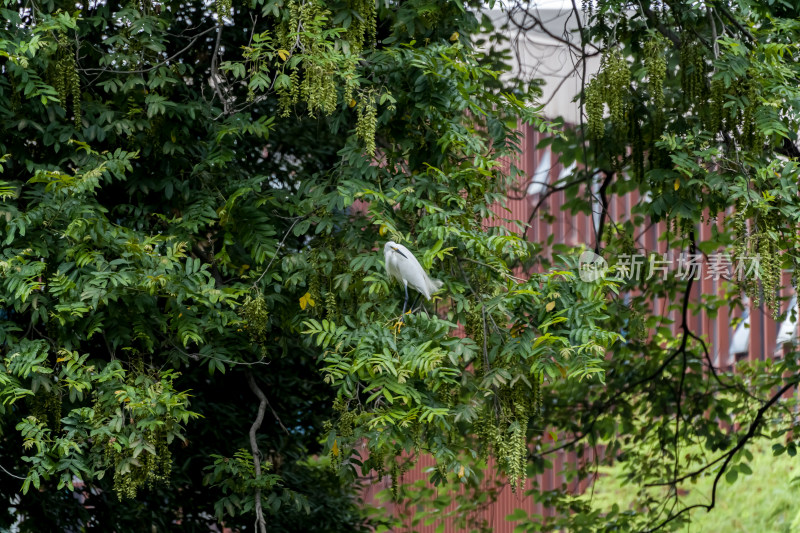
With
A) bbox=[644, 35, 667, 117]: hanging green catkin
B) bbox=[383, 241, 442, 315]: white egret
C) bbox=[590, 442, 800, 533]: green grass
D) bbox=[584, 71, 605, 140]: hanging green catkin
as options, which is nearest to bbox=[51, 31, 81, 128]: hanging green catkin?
bbox=[383, 241, 442, 315]: white egret

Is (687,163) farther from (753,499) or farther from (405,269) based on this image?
(753,499)

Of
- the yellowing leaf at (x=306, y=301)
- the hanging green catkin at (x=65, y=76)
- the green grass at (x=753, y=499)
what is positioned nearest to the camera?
the yellowing leaf at (x=306, y=301)

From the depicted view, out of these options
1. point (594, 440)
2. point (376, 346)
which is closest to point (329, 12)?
point (376, 346)

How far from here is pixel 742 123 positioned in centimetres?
350

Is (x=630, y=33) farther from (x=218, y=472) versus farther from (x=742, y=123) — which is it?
(x=218, y=472)

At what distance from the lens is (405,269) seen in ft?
9.36

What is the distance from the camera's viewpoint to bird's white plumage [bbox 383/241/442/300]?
2838 millimetres

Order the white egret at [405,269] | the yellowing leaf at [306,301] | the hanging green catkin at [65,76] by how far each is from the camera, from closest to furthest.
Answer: the white egret at [405,269], the yellowing leaf at [306,301], the hanging green catkin at [65,76]

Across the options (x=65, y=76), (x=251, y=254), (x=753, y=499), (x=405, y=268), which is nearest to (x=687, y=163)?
(x=405, y=268)

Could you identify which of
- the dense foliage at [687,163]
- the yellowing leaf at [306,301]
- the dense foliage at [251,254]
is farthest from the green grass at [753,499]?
the yellowing leaf at [306,301]

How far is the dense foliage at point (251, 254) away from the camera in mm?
2926

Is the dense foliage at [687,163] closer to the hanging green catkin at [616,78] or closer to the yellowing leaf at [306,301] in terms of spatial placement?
the hanging green catkin at [616,78]

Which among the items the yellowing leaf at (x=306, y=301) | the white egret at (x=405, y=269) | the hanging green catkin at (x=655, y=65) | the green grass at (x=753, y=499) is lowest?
the green grass at (x=753, y=499)

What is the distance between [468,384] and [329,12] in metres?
1.25
